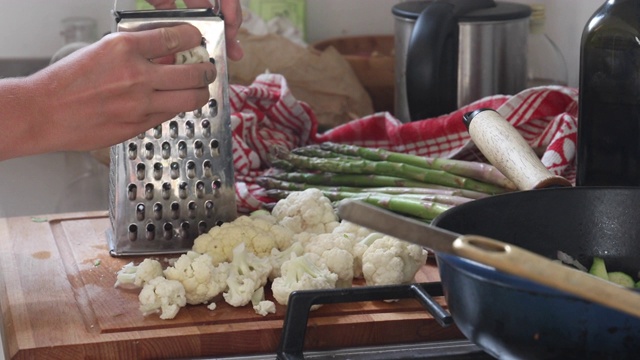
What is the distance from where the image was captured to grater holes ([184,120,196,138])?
1.29 m

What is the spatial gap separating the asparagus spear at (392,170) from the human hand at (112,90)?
326 millimetres

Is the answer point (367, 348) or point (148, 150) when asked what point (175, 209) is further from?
point (367, 348)

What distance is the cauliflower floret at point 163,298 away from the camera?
108 cm

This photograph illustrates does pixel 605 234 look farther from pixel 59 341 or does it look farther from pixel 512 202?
pixel 59 341

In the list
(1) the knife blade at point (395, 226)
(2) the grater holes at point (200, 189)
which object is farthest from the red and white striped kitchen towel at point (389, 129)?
(1) the knife blade at point (395, 226)

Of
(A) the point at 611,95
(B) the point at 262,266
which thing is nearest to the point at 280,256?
(B) the point at 262,266

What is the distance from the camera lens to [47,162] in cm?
262

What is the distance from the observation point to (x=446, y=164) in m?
1.40

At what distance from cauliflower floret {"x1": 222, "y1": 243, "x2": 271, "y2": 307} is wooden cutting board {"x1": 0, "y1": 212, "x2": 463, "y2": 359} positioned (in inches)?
0.6

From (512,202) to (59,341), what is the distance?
485 mm

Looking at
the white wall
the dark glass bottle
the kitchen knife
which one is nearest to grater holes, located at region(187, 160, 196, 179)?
the dark glass bottle

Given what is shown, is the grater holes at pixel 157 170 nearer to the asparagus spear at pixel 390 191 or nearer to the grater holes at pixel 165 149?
the grater holes at pixel 165 149

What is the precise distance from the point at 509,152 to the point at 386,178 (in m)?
0.31

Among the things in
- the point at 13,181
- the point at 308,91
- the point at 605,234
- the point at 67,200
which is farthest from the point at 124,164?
the point at 13,181
